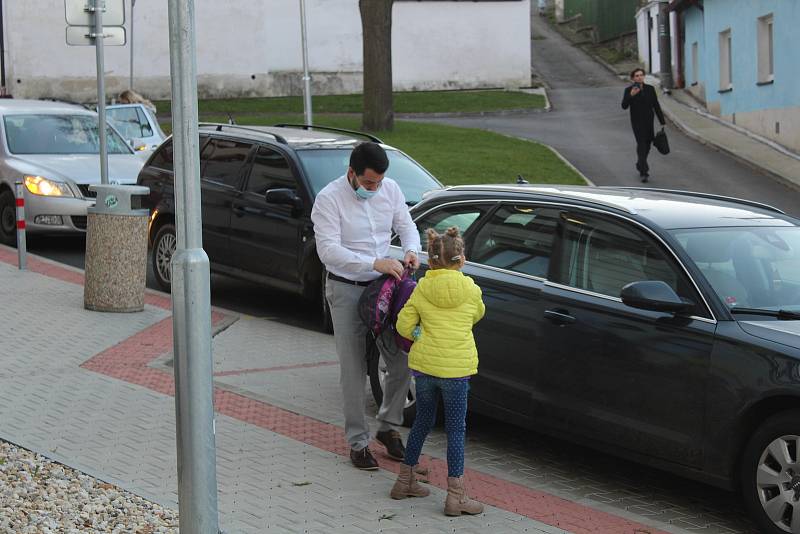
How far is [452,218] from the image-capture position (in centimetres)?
830

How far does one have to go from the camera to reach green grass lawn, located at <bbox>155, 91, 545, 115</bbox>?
3819 cm

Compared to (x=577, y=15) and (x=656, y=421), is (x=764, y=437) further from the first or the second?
(x=577, y=15)

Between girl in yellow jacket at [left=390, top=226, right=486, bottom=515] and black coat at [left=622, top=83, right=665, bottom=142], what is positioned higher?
black coat at [left=622, top=83, right=665, bottom=142]

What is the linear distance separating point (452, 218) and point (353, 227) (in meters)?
1.39

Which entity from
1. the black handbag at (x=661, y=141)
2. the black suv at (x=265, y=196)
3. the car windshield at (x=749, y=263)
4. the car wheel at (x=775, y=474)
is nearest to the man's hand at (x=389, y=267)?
the car windshield at (x=749, y=263)

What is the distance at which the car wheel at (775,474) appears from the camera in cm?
600

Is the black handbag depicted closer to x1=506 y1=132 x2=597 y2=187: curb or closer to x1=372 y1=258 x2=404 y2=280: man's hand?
x1=506 y1=132 x2=597 y2=187: curb

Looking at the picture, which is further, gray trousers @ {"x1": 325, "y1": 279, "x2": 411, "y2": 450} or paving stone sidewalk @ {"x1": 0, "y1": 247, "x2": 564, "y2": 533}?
gray trousers @ {"x1": 325, "y1": 279, "x2": 411, "y2": 450}

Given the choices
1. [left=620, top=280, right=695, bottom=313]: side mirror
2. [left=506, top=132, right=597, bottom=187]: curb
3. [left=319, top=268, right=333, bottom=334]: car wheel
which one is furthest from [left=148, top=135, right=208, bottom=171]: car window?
[left=506, top=132, right=597, bottom=187]: curb

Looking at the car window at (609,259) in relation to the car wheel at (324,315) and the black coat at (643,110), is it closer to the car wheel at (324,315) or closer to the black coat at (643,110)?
the car wheel at (324,315)

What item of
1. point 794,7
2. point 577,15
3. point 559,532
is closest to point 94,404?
point 559,532

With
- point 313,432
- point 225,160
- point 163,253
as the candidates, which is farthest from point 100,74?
point 313,432

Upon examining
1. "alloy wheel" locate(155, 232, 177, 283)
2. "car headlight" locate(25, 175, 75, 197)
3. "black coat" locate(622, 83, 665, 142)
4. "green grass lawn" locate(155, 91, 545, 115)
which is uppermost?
"green grass lawn" locate(155, 91, 545, 115)

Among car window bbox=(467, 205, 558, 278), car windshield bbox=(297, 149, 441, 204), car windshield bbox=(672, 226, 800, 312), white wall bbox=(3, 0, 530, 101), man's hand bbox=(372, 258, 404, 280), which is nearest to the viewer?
car windshield bbox=(672, 226, 800, 312)
